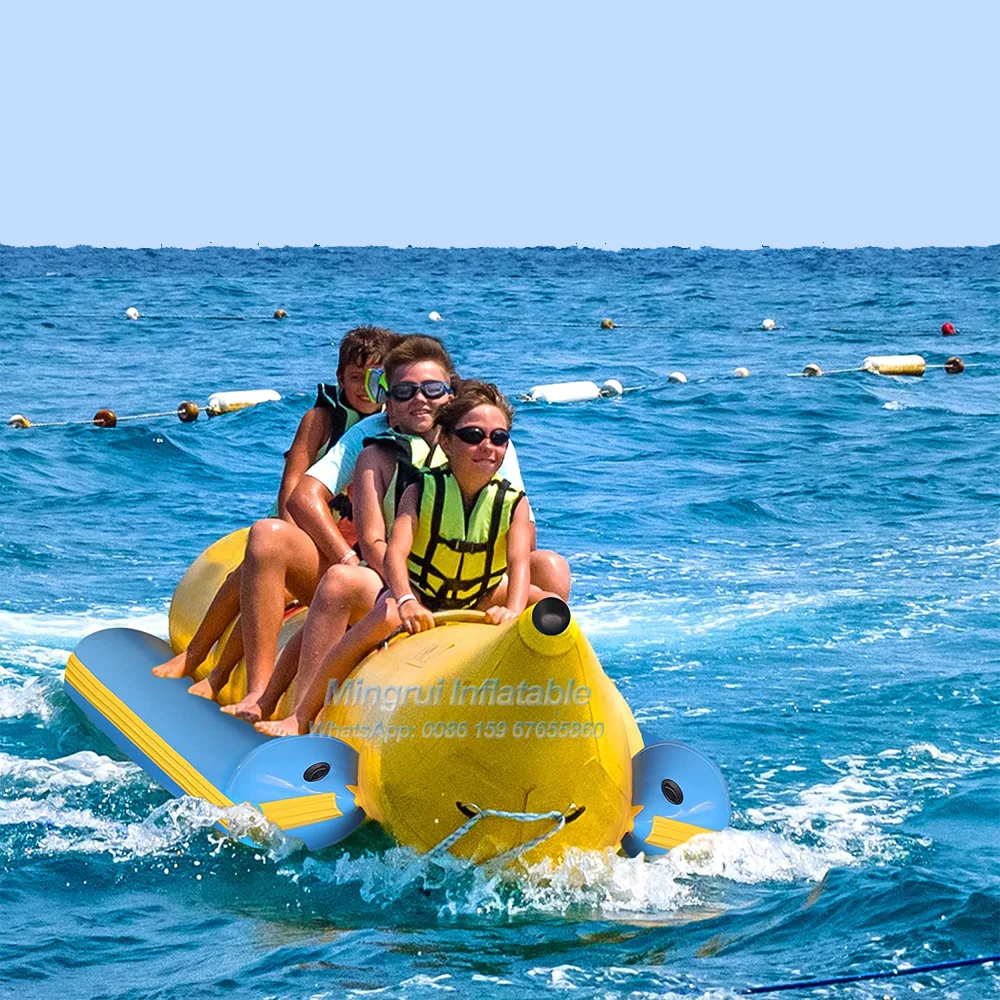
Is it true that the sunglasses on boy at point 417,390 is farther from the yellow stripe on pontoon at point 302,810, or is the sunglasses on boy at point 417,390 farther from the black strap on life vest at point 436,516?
the yellow stripe on pontoon at point 302,810

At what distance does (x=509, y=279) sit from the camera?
40.5 metres

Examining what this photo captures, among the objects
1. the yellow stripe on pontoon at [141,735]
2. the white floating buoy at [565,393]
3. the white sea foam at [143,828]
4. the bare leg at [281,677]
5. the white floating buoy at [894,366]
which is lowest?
the white sea foam at [143,828]

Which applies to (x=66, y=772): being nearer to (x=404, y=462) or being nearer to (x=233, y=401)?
(x=404, y=462)

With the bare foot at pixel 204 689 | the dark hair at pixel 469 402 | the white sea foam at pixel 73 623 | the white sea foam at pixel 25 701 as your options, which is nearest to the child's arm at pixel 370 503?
the dark hair at pixel 469 402

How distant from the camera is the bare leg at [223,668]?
4422 millimetres

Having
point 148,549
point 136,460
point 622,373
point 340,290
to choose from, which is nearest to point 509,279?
point 340,290

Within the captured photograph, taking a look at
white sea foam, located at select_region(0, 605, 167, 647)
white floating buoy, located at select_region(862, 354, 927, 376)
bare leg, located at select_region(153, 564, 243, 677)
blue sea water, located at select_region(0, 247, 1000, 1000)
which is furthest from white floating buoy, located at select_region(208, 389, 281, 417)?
bare leg, located at select_region(153, 564, 243, 677)

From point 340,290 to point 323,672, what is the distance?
Result: 102 feet

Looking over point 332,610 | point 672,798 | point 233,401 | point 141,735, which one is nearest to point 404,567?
point 332,610

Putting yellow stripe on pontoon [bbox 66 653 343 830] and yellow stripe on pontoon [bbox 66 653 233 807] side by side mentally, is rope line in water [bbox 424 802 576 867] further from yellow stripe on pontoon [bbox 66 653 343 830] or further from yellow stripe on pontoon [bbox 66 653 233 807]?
yellow stripe on pontoon [bbox 66 653 233 807]

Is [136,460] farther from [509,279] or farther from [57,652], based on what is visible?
[509,279]

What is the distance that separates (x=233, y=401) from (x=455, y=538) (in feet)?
29.7

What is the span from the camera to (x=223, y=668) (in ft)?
14.7

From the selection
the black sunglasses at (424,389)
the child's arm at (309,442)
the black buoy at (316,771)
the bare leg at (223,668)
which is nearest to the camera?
the black buoy at (316,771)
